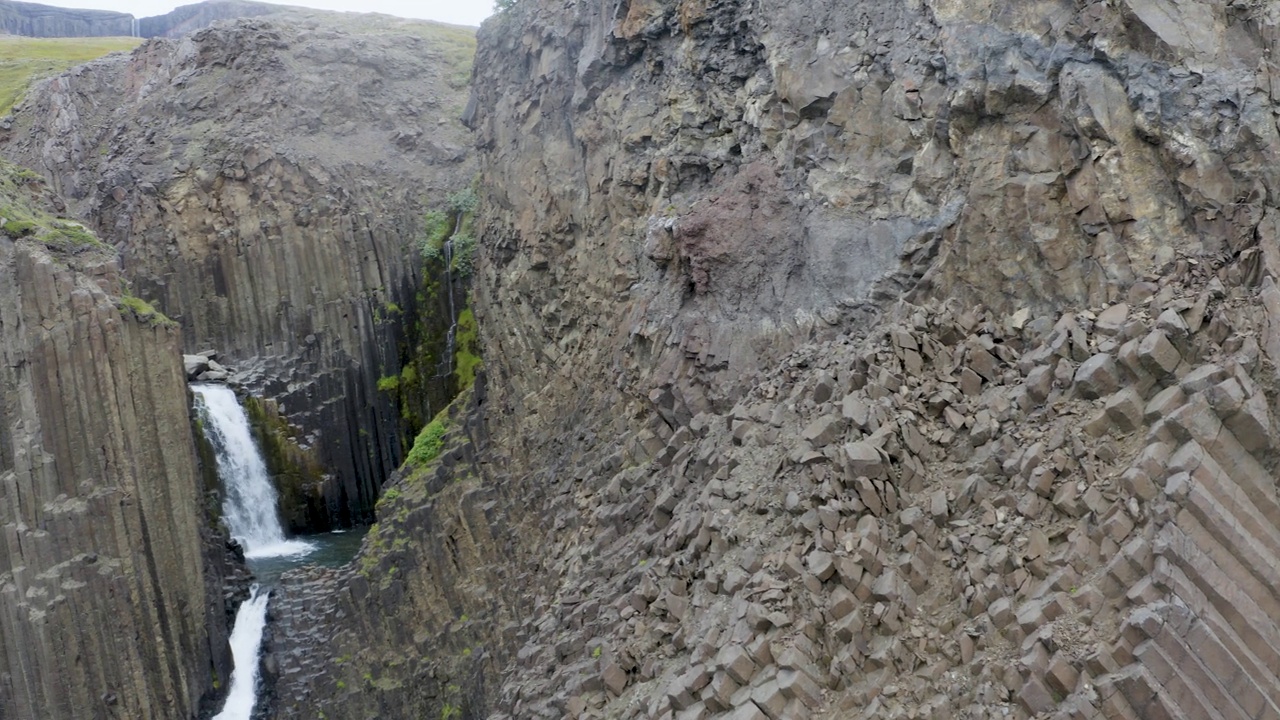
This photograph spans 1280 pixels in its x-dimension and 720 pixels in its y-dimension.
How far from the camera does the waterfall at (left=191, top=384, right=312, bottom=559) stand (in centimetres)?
3102

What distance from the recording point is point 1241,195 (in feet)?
35.0

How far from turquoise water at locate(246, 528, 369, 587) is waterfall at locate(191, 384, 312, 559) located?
43cm

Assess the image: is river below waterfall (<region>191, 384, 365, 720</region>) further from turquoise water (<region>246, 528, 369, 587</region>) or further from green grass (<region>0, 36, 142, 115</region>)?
green grass (<region>0, 36, 142, 115</region>)

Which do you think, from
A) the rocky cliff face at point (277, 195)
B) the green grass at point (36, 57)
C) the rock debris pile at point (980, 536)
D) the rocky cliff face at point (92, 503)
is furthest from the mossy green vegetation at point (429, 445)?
the green grass at point (36, 57)

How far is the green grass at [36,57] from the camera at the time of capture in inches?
1917

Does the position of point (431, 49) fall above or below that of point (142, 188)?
above

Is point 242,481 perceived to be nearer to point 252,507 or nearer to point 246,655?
point 252,507

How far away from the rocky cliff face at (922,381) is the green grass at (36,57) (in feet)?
125

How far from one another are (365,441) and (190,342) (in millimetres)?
7132

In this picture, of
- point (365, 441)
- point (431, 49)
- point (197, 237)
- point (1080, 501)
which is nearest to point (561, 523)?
point (1080, 501)

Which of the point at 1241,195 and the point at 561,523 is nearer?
the point at 1241,195

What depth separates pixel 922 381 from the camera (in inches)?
494

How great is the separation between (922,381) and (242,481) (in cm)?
2419

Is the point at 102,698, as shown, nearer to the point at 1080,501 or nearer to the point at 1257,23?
the point at 1080,501
